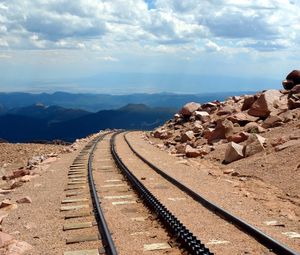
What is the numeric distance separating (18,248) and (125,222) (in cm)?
275

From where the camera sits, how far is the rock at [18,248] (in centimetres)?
890

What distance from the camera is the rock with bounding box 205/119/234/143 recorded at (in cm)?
2819

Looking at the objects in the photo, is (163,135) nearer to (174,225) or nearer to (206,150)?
(206,150)

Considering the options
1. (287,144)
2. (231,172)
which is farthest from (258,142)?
(231,172)

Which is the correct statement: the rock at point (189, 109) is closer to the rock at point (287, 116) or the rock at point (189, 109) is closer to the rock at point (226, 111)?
the rock at point (226, 111)

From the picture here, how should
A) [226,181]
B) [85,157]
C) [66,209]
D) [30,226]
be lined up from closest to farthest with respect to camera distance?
1. [30,226]
2. [66,209]
3. [226,181]
4. [85,157]

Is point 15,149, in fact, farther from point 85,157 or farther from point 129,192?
point 129,192

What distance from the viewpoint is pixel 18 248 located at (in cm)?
912

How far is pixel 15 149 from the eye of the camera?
39094mm

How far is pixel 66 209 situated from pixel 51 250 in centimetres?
362

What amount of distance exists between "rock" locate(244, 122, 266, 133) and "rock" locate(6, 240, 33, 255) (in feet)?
60.1

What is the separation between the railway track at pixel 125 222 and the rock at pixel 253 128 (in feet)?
33.6

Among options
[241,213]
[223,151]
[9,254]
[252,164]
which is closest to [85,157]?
[223,151]

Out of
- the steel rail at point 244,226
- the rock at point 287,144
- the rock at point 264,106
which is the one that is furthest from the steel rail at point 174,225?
the rock at point 264,106
